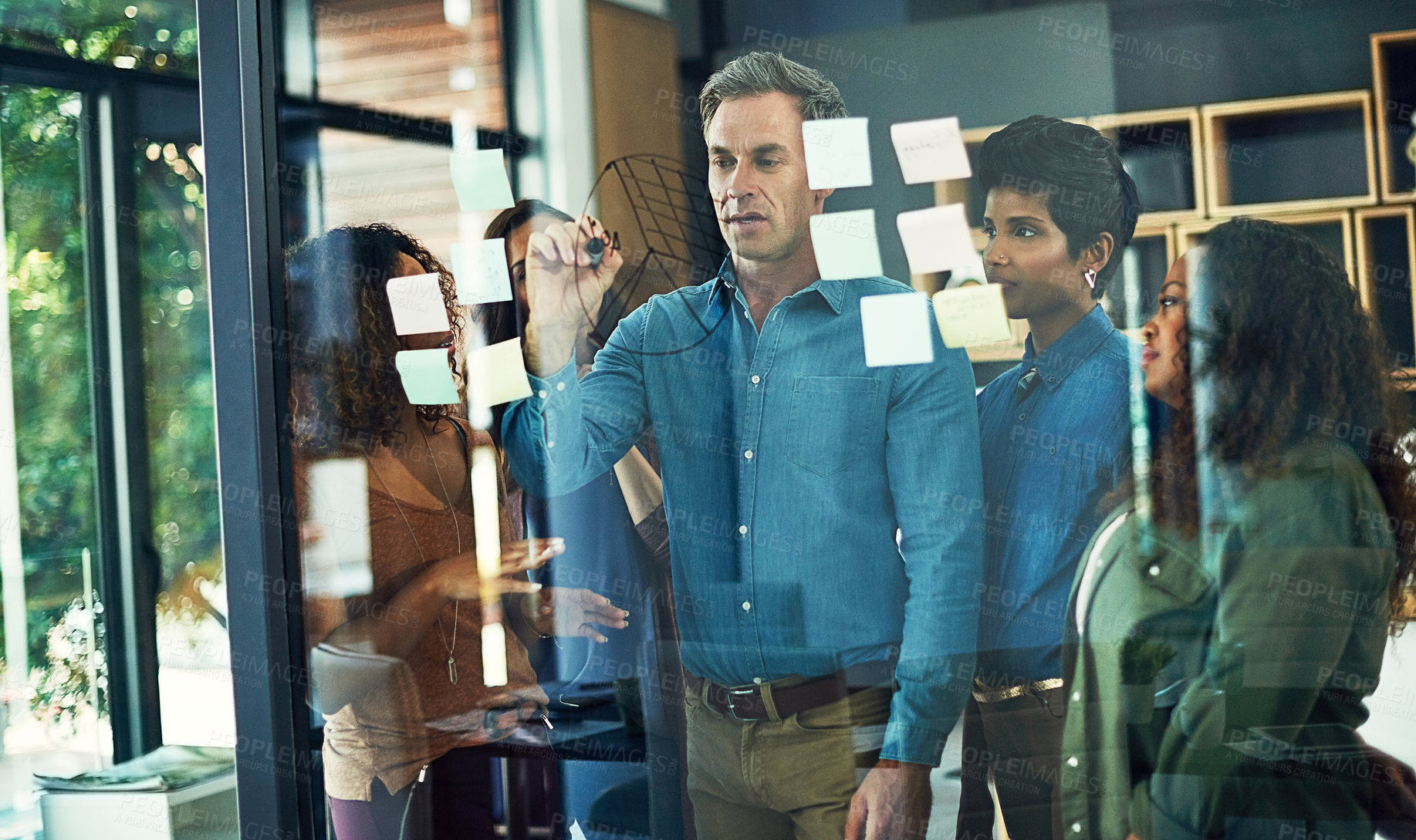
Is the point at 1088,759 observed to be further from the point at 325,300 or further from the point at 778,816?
the point at 325,300

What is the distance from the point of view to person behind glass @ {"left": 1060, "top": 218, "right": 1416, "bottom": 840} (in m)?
1.54

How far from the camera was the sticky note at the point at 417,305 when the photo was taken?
1877 millimetres

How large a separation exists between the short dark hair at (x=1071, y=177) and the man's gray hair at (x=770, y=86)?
249mm

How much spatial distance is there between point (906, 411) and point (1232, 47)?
2.26 feet

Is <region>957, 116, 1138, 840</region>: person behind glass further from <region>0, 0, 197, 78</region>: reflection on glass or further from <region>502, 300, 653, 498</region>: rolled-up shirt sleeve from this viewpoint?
<region>0, 0, 197, 78</region>: reflection on glass

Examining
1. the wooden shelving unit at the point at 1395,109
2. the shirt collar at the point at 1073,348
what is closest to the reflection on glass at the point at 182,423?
the shirt collar at the point at 1073,348

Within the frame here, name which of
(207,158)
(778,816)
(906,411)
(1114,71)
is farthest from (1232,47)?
(207,158)

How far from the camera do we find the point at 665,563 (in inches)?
69.1

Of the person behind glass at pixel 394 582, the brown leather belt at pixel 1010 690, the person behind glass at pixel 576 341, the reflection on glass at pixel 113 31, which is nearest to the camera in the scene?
the brown leather belt at pixel 1010 690

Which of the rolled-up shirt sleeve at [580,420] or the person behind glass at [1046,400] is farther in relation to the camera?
the rolled-up shirt sleeve at [580,420]

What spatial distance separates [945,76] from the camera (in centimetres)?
163

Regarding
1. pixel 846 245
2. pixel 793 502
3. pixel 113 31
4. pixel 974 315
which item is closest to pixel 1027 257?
pixel 974 315

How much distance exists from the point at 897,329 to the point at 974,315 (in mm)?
114

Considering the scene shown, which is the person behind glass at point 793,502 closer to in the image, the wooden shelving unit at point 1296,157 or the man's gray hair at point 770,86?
the man's gray hair at point 770,86
